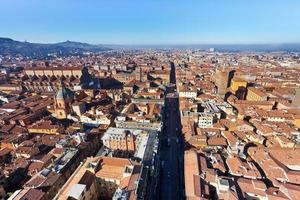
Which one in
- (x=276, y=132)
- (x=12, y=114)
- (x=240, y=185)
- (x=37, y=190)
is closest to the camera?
(x=37, y=190)

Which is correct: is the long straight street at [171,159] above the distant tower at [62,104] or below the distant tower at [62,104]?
below

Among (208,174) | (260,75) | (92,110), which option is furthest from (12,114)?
(260,75)

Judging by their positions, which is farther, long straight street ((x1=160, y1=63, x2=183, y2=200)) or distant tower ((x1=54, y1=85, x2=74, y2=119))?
distant tower ((x1=54, y1=85, x2=74, y2=119))

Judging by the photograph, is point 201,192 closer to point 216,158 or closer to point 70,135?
point 216,158

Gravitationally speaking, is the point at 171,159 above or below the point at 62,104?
below

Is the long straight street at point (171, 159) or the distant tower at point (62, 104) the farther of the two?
the distant tower at point (62, 104)

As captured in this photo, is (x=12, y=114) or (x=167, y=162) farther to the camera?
(x=12, y=114)

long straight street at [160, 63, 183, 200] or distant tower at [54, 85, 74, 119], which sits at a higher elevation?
distant tower at [54, 85, 74, 119]

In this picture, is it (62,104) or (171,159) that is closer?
(171,159)

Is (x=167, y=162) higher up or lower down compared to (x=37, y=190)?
lower down

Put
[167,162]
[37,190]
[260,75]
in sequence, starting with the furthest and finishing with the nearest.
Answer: [260,75], [167,162], [37,190]
